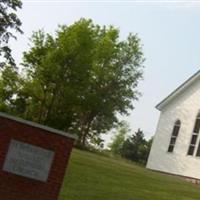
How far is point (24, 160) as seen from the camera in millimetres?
12875

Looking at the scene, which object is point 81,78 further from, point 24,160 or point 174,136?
point 24,160

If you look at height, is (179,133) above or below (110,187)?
above

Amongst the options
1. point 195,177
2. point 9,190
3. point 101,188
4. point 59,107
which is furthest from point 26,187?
point 59,107

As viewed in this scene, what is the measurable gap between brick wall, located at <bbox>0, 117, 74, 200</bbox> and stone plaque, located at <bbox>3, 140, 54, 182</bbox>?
81 millimetres

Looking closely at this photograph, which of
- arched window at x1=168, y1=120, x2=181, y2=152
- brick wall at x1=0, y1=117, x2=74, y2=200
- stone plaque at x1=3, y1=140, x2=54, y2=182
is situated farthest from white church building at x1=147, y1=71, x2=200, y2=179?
stone plaque at x1=3, y1=140, x2=54, y2=182

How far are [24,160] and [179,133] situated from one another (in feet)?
95.8

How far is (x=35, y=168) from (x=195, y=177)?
27.5 m

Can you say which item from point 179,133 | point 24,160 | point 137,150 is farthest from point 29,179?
point 137,150

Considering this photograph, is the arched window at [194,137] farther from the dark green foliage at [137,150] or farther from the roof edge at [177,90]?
the dark green foliage at [137,150]

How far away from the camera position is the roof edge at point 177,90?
4106 centimetres

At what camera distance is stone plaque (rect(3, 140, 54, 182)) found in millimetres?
12875

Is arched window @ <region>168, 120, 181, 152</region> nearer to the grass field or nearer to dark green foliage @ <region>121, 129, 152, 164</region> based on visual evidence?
the grass field

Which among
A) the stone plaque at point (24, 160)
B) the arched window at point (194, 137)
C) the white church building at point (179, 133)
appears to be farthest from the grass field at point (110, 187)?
the arched window at point (194, 137)

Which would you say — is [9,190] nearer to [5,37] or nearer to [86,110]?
[5,37]
